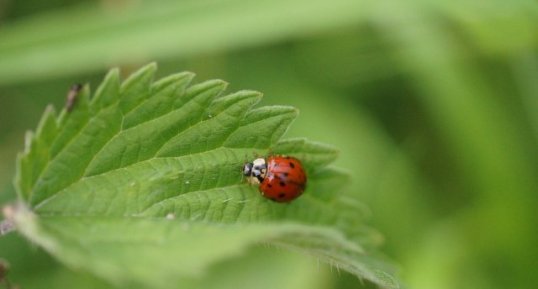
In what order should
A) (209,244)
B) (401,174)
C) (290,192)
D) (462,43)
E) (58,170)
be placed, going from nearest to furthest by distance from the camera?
1. (209,244)
2. (58,170)
3. (290,192)
4. (401,174)
5. (462,43)

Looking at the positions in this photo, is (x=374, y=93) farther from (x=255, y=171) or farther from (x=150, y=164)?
(x=150, y=164)

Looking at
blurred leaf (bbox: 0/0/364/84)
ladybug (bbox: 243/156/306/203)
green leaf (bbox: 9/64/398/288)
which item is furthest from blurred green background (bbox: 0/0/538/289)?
green leaf (bbox: 9/64/398/288)

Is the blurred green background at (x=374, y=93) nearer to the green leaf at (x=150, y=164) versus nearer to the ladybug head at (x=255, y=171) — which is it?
the ladybug head at (x=255, y=171)

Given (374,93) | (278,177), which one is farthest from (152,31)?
(278,177)

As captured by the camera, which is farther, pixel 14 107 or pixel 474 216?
pixel 14 107

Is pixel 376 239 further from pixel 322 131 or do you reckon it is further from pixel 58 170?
pixel 322 131

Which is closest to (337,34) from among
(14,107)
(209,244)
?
(14,107)

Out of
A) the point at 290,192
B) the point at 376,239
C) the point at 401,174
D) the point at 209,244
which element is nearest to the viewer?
the point at 209,244
